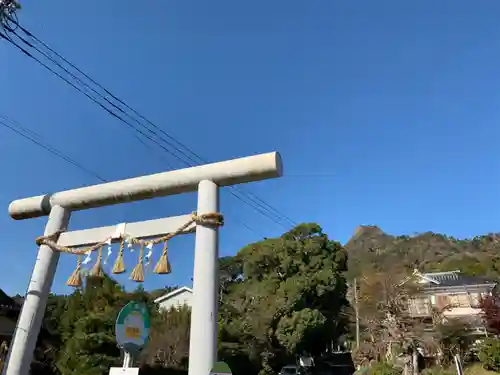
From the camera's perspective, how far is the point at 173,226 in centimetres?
475

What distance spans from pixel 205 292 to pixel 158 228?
111cm

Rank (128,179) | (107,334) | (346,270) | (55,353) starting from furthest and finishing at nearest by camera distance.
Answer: (346,270), (55,353), (107,334), (128,179)

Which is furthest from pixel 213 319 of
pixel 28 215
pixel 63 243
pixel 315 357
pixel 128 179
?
pixel 315 357

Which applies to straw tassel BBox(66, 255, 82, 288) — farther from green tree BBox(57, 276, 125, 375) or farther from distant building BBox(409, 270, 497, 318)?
distant building BBox(409, 270, 497, 318)

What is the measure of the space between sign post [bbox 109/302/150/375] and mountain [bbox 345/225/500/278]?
17833 mm

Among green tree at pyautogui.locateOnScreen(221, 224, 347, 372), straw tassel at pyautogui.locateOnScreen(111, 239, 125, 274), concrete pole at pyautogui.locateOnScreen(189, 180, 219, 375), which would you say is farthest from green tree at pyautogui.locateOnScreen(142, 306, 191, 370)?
concrete pole at pyautogui.locateOnScreen(189, 180, 219, 375)

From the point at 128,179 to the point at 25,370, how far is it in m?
2.64

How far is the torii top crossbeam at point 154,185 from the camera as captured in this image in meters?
4.48

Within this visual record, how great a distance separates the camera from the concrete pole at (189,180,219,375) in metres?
3.97

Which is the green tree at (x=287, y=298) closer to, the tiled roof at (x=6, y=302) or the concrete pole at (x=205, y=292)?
the tiled roof at (x=6, y=302)

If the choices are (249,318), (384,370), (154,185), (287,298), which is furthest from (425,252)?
(154,185)

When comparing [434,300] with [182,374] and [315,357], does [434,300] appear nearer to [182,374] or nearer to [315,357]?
[315,357]

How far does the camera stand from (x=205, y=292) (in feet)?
13.7

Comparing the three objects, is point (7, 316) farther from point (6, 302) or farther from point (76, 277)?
point (76, 277)
